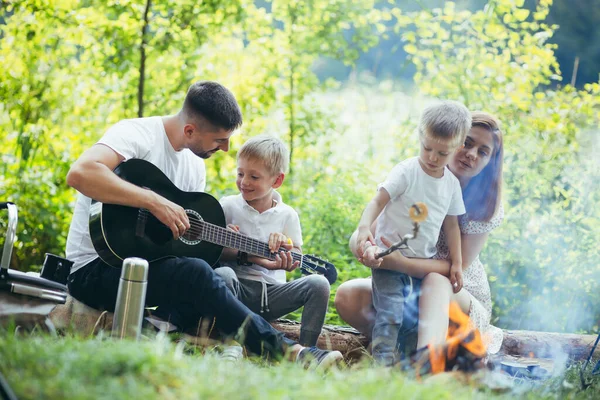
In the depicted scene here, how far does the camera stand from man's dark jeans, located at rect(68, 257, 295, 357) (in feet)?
9.91

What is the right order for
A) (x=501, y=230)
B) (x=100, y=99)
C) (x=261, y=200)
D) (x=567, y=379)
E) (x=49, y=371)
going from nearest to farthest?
(x=49, y=371) < (x=567, y=379) < (x=261, y=200) < (x=501, y=230) < (x=100, y=99)

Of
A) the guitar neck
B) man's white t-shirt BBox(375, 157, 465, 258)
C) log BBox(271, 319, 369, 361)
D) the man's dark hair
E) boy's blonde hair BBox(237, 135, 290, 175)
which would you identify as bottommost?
log BBox(271, 319, 369, 361)

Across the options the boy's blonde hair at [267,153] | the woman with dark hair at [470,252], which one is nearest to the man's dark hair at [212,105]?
the boy's blonde hair at [267,153]

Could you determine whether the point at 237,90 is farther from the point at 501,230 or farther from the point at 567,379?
the point at 567,379

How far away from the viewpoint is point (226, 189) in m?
5.66

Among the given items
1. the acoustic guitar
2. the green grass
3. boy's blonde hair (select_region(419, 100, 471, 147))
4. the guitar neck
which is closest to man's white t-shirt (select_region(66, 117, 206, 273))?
the acoustic guitar

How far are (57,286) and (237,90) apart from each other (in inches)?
147

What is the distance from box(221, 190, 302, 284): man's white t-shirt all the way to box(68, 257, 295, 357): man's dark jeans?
45cm

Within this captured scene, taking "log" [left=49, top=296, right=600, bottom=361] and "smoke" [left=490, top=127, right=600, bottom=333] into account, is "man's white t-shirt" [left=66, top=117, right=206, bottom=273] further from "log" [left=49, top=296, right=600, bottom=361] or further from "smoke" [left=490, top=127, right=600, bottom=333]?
"smoke" [left=490, top=127, right=600, bottom=333]

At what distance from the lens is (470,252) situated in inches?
141

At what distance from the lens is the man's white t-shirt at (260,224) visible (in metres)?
3.54

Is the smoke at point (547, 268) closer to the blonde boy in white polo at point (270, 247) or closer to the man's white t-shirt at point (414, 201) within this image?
the man's white t-shirt at point (414, 201)

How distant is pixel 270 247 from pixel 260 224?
19cm

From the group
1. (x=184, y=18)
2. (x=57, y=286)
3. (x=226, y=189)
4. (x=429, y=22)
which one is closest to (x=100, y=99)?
(x=184, y=18)
